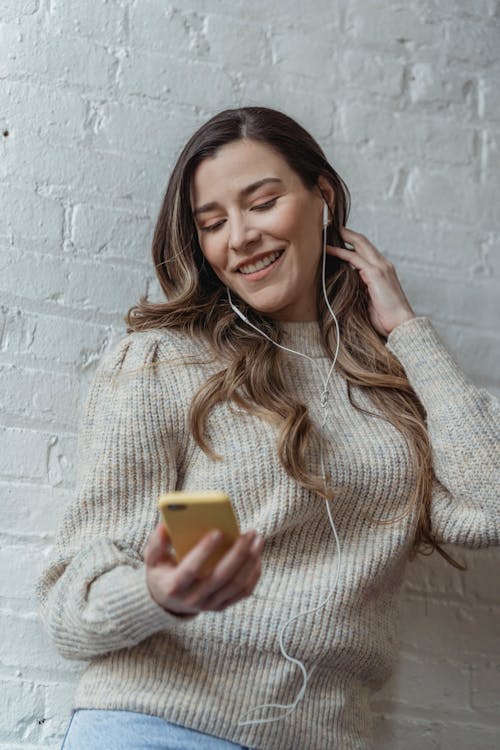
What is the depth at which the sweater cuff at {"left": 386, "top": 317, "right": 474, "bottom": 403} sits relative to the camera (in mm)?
1398

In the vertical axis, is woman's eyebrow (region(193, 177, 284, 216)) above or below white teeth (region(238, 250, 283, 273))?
above

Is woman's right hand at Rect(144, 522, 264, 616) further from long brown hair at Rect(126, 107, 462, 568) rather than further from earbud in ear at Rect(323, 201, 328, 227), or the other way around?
earbud in ear at Rect(323, 201, 328, 227)

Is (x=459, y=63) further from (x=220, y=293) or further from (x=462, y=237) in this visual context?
(x=220, y=293)

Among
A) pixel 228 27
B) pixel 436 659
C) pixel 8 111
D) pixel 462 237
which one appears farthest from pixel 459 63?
pixel 436 659

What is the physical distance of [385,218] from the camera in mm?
1740

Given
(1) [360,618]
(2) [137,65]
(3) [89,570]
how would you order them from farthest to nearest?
(2) [137,65], (1) [360,618], (3) [89,570]

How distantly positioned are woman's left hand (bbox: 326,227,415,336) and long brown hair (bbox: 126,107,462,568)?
0.07ft

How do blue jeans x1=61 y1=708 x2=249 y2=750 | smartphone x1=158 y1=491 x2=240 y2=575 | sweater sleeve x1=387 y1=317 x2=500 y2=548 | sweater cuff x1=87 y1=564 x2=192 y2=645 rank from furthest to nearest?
sweater sleeve x1=387 y1=317 x2=500 y2=548 < blue jeans x1=61 y1=708 x2=249 y2=750 < sweater cuff x1=87 y1=564 x2=192 y2=645 < smartphone x1=158 y1=491 x2=240 y2=575

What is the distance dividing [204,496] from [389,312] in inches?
28.8

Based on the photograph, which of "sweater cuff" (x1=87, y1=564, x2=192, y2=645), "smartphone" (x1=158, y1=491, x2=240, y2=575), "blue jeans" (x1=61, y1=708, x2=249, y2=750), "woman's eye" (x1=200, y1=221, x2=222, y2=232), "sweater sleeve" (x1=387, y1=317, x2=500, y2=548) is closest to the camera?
"smartphone" (x1=158, y1=491, x2=240, y2=575)

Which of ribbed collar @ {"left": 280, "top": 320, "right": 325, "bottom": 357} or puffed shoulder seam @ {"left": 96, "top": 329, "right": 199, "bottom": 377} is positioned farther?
ribbed collar @ {"left": 280, "top": 320, "right": 325, "bottom": 357}

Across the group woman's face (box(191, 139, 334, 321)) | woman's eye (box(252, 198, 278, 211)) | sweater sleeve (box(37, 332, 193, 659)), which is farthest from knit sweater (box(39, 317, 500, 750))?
woman's eye (box(252, 198, 278, 211))

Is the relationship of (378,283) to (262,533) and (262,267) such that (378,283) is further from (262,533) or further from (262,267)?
(262,533)

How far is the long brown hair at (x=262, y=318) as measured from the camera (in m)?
1.38
